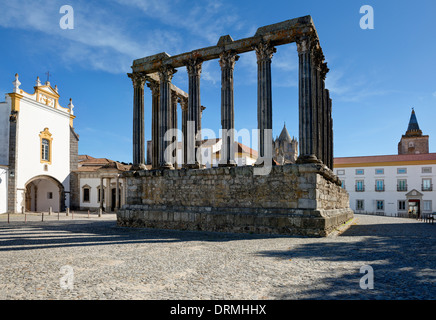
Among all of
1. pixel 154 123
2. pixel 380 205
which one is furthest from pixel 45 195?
pixel 380 205

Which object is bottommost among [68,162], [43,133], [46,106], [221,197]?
[221,197]

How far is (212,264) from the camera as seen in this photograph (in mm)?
6125

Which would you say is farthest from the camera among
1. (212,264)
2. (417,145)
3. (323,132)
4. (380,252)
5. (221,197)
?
(417,145)

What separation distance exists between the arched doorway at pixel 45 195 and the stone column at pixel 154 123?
18920 mm

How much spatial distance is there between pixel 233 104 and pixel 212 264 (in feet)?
28.5

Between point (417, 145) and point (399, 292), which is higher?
point (417, 145)

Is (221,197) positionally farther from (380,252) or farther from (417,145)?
(417,145)

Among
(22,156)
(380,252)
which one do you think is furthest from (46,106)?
(380,252)

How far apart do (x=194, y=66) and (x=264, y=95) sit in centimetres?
378

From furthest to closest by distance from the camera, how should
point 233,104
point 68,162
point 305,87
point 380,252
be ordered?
1. point 68,162
2. point 233,104
3. point 305,87
4. point 380,252

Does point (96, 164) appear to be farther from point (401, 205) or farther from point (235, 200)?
point (401, 205)

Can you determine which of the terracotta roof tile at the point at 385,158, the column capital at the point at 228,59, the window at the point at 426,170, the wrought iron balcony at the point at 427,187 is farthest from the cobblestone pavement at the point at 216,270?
the terracotta roof tile at the point at 385,158

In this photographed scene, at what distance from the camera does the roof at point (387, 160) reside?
41531 mm
